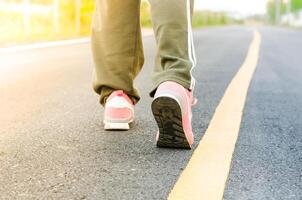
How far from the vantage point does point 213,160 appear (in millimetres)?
2229

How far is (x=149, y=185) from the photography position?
73.7 inches

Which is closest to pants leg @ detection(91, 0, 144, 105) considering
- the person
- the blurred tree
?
the person

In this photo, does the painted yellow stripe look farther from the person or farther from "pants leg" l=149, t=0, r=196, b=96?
"pants leg" l=149, t=0, r=196, b=96

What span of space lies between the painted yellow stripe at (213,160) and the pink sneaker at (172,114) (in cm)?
8

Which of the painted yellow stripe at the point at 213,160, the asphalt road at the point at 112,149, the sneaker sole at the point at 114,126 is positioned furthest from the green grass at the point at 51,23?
the sneaker sole at the point at 114,126

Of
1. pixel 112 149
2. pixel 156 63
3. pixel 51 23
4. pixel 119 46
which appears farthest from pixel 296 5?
pixel 112 149

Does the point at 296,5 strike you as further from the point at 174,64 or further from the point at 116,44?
the point at 174,64

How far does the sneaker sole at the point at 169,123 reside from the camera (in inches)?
88.2

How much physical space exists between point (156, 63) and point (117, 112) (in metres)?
0.42

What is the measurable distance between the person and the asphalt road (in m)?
0.10

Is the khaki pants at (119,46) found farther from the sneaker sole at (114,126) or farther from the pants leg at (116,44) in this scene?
the sneaker sole at (114,126)

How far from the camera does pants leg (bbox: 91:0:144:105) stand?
2.75 m

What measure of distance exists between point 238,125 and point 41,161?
118cm

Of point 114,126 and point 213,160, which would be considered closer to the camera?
point 213,160
